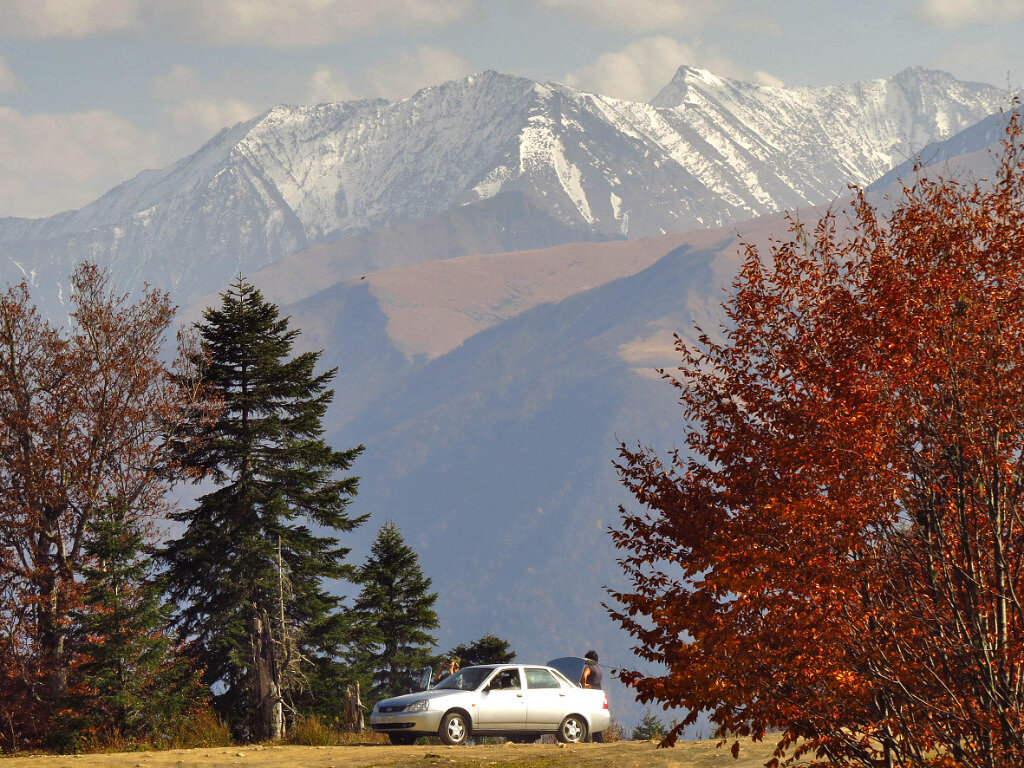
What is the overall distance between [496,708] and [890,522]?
Result: 569 inches

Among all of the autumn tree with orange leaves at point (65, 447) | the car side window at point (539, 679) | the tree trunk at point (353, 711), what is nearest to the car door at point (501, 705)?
the car side window at point (539, 679)

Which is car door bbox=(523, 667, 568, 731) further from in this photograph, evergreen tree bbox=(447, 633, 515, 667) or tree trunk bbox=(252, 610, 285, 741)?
evergreen tree bbox=(447, 633, 515, 667)

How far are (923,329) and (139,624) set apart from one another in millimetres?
16350

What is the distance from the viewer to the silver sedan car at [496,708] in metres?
22.6

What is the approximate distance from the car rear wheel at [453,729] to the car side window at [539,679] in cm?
162

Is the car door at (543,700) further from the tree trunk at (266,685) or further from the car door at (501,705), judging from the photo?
the tree trunk at (266,685)

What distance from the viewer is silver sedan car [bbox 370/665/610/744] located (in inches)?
889

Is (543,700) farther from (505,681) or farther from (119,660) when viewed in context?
(119,660)

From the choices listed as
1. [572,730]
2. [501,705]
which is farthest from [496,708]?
[572,730]

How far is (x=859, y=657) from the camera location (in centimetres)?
1002

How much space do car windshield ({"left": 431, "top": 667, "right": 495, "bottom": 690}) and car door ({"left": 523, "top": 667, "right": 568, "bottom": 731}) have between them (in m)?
0.86

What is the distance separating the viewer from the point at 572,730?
24.0 m

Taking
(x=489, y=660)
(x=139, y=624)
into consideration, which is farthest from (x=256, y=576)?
(x=489, y=660)

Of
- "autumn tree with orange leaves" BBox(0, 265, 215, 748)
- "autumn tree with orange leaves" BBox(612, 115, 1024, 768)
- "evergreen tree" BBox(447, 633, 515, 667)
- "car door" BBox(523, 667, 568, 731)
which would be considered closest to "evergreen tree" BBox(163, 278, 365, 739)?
"autumn tree with orange leaves" BBox(0, 265, 215, 748)
